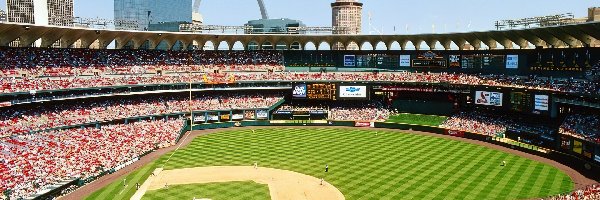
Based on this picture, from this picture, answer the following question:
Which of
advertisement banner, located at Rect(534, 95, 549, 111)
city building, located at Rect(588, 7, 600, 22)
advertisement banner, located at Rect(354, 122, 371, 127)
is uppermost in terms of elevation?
city building, located at Rect(588, 7, 600, 22)

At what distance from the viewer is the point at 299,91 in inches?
2965

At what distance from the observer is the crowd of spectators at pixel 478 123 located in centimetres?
5978

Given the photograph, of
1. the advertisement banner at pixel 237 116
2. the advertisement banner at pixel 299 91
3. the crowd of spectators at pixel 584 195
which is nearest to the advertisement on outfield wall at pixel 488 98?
the advertisement banner at pixel 299 91

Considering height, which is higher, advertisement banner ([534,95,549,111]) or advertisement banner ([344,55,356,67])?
advertisement banner ([344,55,356,67])

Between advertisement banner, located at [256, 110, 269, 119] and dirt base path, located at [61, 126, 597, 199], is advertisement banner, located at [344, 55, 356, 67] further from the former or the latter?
dirt base path, located at [61, 126, 597, 199]

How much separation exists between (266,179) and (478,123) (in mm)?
34316

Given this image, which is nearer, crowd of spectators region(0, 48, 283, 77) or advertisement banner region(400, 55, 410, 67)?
crowd of spectators region(0, 48, 283, 77)

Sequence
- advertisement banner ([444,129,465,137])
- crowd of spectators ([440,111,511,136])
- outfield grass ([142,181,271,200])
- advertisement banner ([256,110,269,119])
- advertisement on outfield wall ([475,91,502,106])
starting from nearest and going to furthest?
outfield grass ([142,181,271,200]) → crowd of spectators ([440,111,511,136]) → advertisement on outfield wall ([475,91,502,106]) → advertisement banner ([444,129,465,137]) → advertisement banner ([256,110,269,119])

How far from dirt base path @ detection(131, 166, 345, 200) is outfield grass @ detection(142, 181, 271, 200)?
88 cm

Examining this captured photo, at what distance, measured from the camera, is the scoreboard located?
74.4m

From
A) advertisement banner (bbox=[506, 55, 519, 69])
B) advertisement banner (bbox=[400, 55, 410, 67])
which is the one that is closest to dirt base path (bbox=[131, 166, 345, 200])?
advertisement banner (bbox=[506, 55, 519, 69])

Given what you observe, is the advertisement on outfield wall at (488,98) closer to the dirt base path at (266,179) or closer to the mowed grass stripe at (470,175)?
the mowed grass stripe at (470,175)

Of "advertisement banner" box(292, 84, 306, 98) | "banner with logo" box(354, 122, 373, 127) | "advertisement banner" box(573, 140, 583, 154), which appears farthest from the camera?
"advertisement banner" box(292, 84, 306, 98)

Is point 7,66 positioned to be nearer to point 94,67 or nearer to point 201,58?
point 94,67
